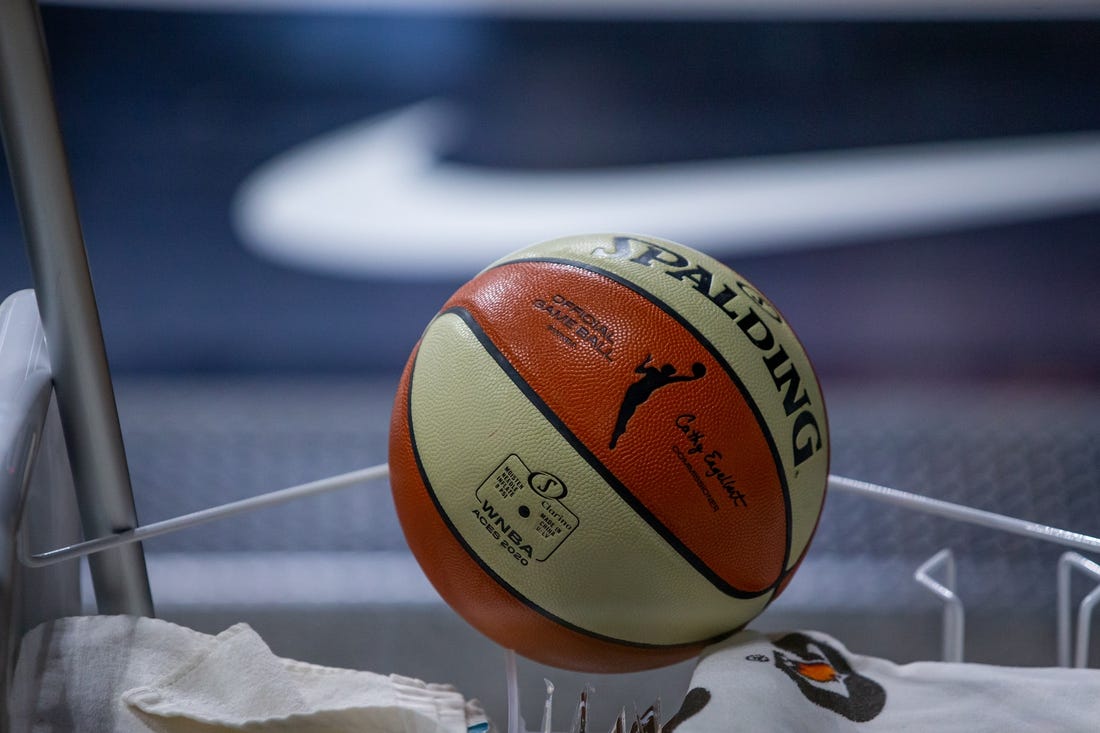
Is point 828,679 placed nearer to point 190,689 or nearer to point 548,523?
point 548,523

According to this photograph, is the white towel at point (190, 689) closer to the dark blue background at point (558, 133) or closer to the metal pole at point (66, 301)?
the metal pole at point (66, 301)

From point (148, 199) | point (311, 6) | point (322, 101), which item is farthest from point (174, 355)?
point (311, 6)

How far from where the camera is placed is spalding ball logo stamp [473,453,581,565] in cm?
51

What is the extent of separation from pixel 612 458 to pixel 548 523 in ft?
0.15

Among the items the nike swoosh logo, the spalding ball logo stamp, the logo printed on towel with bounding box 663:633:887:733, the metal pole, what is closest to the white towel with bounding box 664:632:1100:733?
the logo printed on towel with bounding box 663:633:887:733

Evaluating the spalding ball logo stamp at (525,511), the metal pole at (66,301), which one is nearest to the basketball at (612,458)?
the spalding ball logo stamp at (525,511)

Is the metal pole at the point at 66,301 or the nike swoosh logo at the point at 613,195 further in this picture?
the nike swoosh logo at the point at 613,195

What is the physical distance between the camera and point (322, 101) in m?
2.38

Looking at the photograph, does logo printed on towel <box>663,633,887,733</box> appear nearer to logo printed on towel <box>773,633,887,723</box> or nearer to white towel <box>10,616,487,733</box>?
logo printed on towel <box>773,633,887,723</box>

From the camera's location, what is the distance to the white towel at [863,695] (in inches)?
19.1

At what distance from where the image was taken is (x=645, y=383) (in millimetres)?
515

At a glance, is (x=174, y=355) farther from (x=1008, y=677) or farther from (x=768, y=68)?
(x=1008, y=677)
